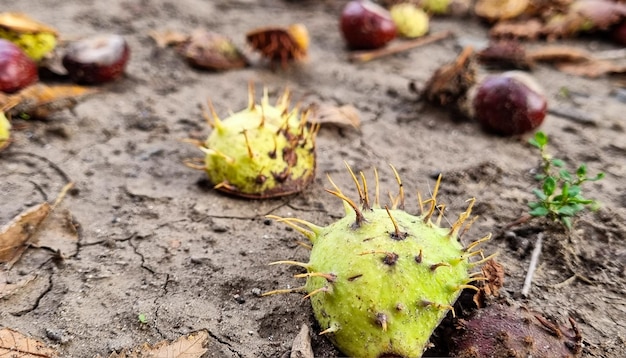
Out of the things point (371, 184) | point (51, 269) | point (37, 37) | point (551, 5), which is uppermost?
point (551, 5)

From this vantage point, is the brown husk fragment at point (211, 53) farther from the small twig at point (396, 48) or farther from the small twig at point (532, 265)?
the small twig at point (532, 265)

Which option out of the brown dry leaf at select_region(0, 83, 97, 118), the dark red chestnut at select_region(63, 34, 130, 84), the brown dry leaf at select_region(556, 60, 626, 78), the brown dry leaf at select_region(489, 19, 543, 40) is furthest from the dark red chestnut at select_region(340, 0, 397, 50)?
the brown dry leaf at select_region(0, 83, 97, 118)

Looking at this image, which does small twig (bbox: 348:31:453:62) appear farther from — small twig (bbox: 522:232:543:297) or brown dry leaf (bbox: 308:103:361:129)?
small twig (bbox: 522:232:543:297)

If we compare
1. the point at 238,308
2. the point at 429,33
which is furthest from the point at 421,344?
the point at 429,33

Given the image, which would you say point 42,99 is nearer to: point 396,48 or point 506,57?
point 396,48

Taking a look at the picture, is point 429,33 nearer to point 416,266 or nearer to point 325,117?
point 325,117

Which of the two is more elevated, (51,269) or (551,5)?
(551,5)

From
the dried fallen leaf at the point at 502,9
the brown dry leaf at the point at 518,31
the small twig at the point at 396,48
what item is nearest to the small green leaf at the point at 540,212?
the small twig at the point at 396,48

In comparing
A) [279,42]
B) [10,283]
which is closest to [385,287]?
[10,283]
